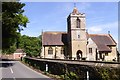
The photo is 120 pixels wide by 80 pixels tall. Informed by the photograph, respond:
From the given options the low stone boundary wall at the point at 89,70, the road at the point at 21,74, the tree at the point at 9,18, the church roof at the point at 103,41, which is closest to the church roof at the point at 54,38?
the church roof at the point at 103,41

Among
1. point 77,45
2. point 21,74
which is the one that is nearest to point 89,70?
point 21,74

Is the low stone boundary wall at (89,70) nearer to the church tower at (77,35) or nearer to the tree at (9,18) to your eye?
the tree at (9,18)

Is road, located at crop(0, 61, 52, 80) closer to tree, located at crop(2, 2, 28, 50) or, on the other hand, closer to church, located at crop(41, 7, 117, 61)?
tree, located at crop(2, 2, 28, 50)

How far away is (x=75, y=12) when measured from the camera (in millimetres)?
73312

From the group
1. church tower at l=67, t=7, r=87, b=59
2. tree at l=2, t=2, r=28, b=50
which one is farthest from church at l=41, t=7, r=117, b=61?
tree at l=2, t=2, r=28, b=50

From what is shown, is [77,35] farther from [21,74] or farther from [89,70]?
[89,70]

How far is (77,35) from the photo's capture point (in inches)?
2847

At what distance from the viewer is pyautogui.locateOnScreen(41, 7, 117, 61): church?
71938mm

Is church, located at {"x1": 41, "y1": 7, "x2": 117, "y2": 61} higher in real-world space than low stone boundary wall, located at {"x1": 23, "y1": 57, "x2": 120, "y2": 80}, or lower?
higher

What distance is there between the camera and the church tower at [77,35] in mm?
71750

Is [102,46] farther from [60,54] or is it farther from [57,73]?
[57,73]

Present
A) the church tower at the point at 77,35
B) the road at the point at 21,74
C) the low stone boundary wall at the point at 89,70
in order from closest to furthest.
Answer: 1. the low stone boundary wall at the point at 89,70
2. the road at the point at 21,74
3. the church tower at the point at 77,35

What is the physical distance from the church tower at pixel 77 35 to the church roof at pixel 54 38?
240 inches

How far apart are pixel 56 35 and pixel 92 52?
43.1 feet
